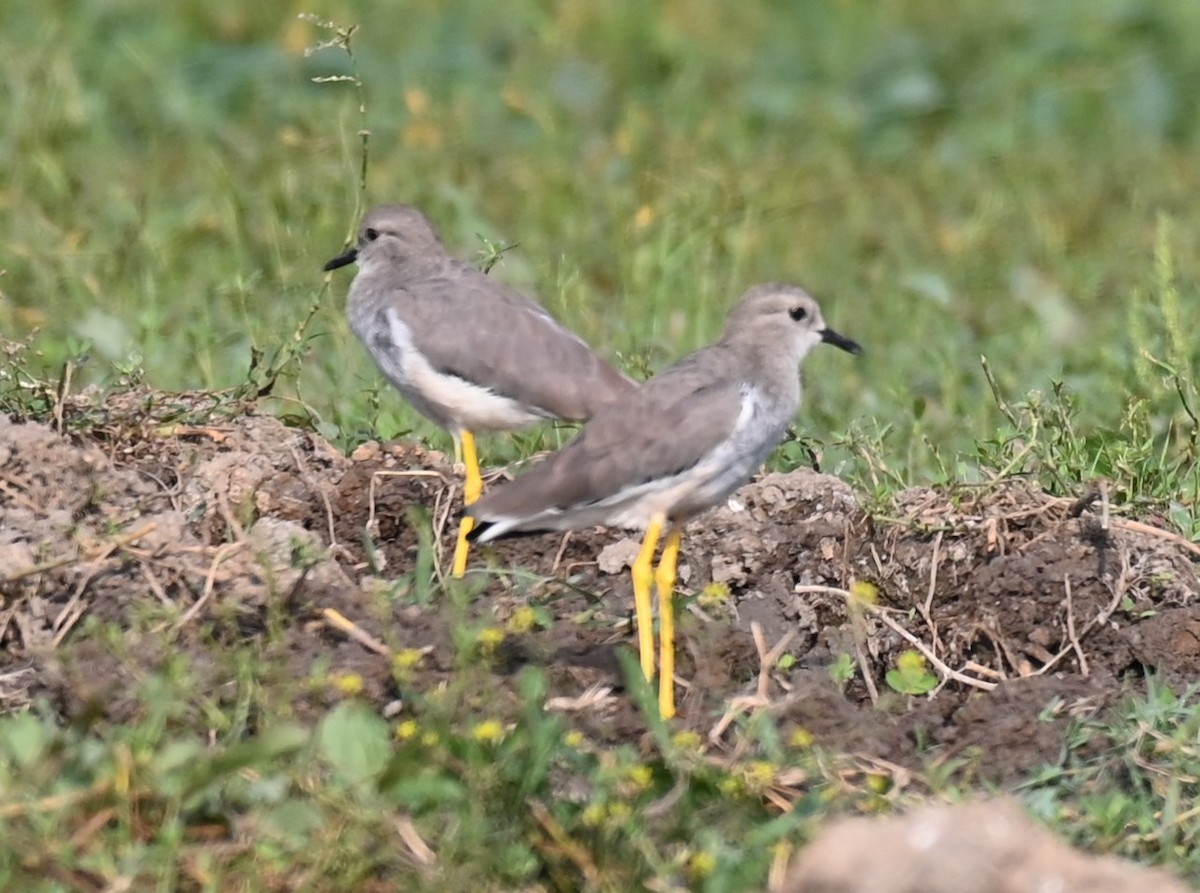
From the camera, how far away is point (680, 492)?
211 inches

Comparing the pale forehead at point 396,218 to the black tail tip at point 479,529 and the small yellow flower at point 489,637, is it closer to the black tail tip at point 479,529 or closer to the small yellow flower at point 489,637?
the black tail tip at point 479,529

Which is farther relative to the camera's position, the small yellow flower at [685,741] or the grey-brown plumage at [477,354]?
the grey-brown plumage at [477,354]

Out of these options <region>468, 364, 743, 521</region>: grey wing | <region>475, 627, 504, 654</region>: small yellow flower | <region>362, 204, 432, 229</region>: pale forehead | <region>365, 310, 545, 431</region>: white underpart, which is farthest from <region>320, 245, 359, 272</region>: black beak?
<region>475, 627, 504, 654</region>: small yellow flower

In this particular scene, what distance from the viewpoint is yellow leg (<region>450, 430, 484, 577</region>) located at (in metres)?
5.68

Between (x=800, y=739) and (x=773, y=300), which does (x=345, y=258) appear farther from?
(x=800, y=739)

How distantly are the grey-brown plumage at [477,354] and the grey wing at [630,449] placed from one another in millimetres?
624

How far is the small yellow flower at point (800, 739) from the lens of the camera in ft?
15.0

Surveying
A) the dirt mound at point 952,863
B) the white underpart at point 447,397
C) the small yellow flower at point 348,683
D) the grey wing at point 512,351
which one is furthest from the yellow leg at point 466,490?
the dirt mound at point 952,863

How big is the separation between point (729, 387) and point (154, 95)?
6.34 meters

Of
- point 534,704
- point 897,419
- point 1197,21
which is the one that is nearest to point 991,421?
point 897,419

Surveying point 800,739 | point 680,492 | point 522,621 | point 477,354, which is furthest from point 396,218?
point 800,739

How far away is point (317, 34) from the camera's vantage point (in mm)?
12305

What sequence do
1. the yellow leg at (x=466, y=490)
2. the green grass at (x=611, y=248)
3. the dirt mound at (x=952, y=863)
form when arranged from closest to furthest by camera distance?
the dirt mound at (x=952, y=863)
the green grass at (x=611, y=248)
the yellow leg at (x=466, y=490)

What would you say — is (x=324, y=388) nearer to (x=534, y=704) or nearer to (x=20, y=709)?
(x=20, y=709)
